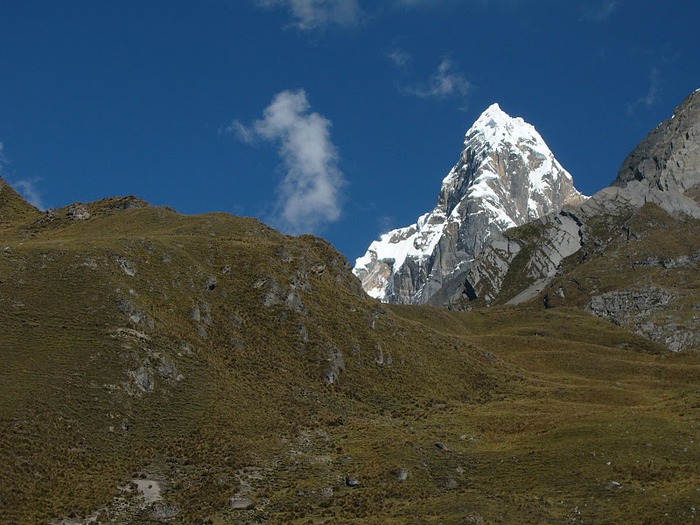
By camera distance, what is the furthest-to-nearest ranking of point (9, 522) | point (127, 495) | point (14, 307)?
point (14, 307) → point (127, 495) → point (9, 522)

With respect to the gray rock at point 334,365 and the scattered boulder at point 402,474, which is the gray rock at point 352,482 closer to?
the scattered boulder at point 402,474

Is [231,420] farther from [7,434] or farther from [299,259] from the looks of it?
[299,259]

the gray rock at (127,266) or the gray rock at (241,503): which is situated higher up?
the gray rock at (127,266)

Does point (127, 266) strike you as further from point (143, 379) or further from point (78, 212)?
point (78, 212)

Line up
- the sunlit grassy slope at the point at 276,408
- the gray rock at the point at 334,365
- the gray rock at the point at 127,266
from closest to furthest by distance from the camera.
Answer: the sunlit grassy slope at the point at 276,408, the gray rock at the point at 334,365, the gray rock at the point at 127,266

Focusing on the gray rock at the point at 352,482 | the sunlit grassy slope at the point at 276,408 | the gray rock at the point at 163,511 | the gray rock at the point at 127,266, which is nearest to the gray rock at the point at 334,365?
the sunlit grassy slope at the point at 276,408

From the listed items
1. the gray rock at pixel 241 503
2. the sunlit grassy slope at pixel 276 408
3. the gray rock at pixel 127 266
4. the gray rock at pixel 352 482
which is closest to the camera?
the sunlit grassy slope at pixel 276 408

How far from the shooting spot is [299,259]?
135 meters

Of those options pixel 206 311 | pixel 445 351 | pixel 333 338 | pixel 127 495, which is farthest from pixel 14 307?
pixel 445 351

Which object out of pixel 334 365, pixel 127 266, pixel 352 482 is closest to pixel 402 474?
pixel 352 482

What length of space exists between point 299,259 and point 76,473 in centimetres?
6928

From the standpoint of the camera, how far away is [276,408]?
95.2m

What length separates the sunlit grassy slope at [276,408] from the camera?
66.9 metres

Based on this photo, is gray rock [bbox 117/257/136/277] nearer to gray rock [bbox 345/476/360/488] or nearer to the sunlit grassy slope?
the sunlit grassy slope
